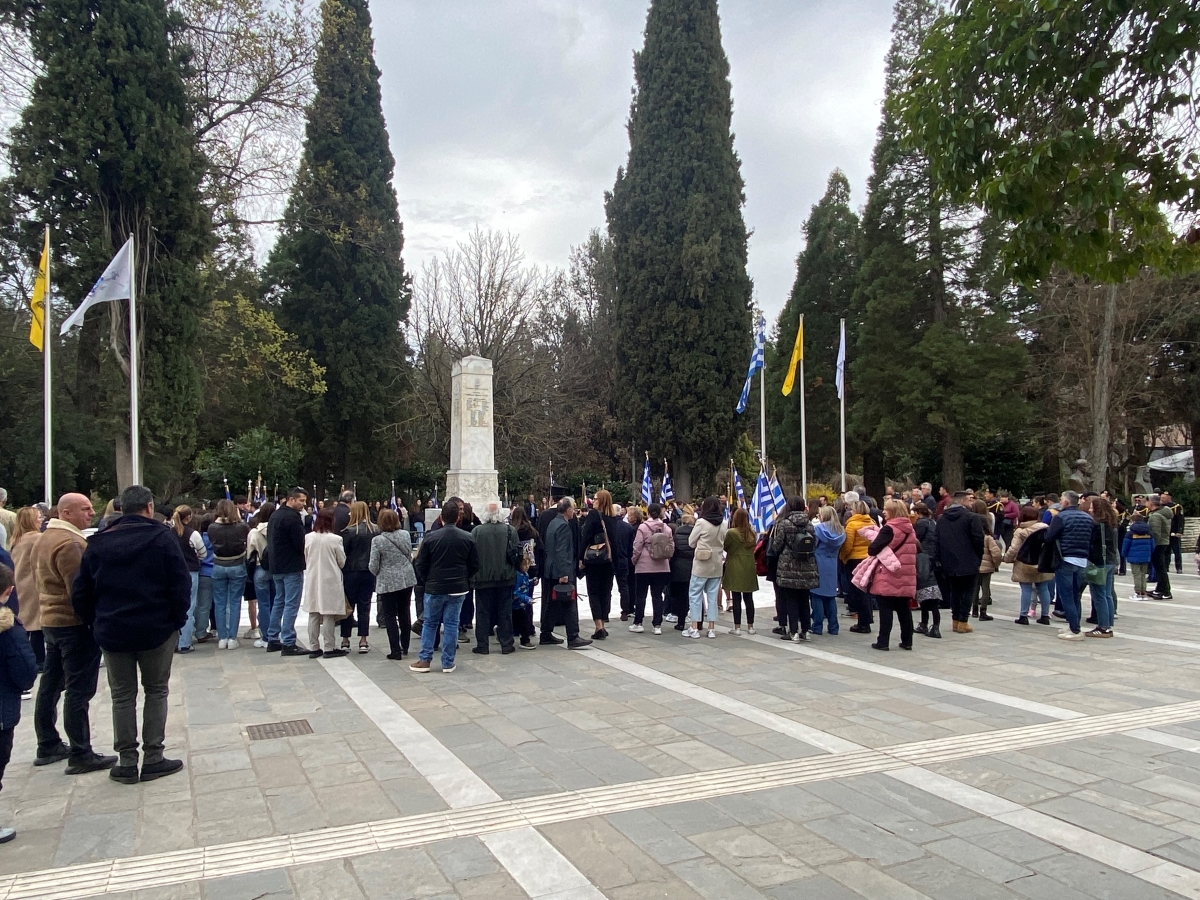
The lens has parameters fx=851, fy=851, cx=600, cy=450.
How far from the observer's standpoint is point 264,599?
1014cm

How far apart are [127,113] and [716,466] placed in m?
22.9

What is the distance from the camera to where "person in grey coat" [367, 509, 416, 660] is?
9.06 meters

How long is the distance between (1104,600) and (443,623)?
772 cm

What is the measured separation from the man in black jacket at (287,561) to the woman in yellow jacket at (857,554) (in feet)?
21.8

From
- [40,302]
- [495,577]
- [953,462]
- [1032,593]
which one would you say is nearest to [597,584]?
[495,577]

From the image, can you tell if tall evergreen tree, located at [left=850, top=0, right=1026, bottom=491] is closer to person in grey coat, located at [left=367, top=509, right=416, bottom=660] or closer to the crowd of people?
the crowd of people

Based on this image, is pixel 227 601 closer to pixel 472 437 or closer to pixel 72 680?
pixel 72 680

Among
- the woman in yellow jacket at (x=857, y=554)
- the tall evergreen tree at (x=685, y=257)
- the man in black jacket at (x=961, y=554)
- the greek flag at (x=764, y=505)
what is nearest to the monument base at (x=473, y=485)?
the greek flag at (x=764, y=505)

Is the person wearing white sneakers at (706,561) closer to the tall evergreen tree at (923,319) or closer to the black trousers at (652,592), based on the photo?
the black trousers at (652,592)

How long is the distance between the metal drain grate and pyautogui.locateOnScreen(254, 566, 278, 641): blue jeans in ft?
11.8

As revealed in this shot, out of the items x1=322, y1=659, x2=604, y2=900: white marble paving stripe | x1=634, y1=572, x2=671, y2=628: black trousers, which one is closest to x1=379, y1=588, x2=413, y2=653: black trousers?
x1=322, y1=659, x2=604, y2=900: white marble paving stripe

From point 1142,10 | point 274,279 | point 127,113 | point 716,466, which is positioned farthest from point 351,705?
point 274,279

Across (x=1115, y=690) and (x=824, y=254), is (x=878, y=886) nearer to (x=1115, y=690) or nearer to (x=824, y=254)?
(x=1115, y=690)

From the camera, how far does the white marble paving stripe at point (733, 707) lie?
5.99m
